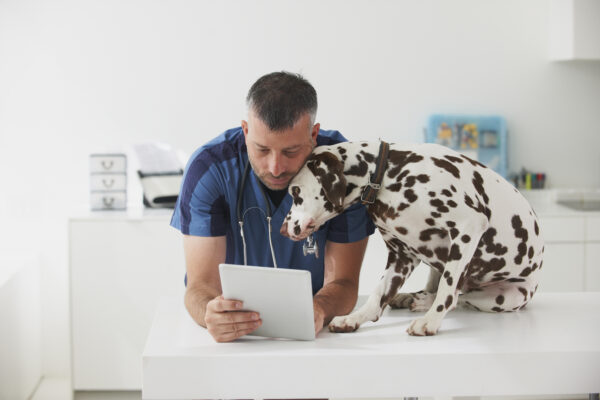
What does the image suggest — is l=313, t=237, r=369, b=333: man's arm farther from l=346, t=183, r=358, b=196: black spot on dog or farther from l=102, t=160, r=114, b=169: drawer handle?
l=102, t=160, r=114, b=169: drawer handle

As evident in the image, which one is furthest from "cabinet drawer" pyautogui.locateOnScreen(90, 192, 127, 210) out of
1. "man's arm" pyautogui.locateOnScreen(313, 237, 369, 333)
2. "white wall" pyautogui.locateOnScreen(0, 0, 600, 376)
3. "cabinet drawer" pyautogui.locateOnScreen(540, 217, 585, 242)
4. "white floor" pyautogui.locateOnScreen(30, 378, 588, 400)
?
"cabinet drawer" pyautogui.locateOnScreen(540, 217, 585, 242)

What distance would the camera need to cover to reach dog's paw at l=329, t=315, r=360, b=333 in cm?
155

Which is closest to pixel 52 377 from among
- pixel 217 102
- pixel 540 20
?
pixel 217 102

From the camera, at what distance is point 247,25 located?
3.56 metres

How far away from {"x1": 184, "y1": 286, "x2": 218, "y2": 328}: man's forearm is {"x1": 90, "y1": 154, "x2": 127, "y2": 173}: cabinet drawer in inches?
67.0

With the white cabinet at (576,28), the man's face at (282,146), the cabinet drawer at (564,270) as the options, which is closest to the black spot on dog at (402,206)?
the man's face at (282,146)

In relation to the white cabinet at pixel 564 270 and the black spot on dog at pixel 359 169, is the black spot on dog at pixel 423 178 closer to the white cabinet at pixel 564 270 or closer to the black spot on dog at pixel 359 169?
the black spot on dog at pixel 359 169

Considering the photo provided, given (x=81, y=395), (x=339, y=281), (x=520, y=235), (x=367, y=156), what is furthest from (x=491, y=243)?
(x=81, y=395)

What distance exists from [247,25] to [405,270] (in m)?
2.22

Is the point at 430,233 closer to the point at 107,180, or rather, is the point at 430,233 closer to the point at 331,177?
the point at 331,177

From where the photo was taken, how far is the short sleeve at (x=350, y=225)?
6.31 ft

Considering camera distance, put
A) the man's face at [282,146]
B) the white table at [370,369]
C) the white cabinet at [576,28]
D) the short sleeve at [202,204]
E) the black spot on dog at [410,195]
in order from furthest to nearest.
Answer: the white cabinet at [576,28] < the short sleeve at [202,204] < the man's face at [282,146] < the black spot on dog at [410,195] < the white table at [370,369]

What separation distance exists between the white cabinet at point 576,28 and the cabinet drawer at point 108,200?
2.18 metres

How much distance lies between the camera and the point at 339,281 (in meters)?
1.86
